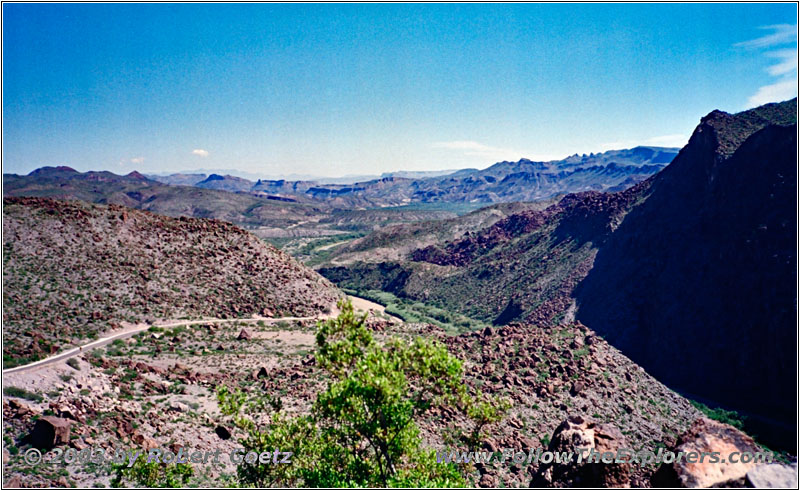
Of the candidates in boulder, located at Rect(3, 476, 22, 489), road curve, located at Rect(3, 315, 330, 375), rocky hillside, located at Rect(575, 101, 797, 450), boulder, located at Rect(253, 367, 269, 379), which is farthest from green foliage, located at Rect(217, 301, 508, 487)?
rocky hillside, located at Rect(575, 101, 797, 450)

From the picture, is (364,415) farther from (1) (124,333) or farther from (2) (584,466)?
(1) (124,333)

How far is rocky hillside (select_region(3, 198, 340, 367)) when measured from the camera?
34938mm

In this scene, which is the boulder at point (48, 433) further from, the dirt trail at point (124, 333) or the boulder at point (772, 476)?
the boulder at point (772, 476)

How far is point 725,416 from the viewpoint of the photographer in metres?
36.8

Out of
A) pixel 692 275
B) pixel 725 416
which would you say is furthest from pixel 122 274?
pixel 692 275

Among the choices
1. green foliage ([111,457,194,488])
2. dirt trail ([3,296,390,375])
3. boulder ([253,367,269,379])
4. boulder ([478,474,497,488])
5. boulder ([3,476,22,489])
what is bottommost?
boulder ([478,474,497,488])

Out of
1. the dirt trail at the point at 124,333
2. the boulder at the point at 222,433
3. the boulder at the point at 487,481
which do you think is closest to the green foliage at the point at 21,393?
the dirt trail at the point at 124,333

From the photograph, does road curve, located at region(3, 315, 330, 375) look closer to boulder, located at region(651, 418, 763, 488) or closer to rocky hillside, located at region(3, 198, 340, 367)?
rocky hillside, located at region(3, 198, 340, 367)

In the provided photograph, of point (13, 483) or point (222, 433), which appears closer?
point (13, 483)

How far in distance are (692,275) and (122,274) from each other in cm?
6087

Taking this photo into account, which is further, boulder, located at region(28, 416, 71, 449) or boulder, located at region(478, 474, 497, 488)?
boulder, located at region(478, 474, 497, 488)

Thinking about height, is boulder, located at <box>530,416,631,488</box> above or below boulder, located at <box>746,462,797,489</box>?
below

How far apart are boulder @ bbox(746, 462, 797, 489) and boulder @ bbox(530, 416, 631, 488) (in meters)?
4.40

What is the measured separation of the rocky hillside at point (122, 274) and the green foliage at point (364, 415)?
2429cm
